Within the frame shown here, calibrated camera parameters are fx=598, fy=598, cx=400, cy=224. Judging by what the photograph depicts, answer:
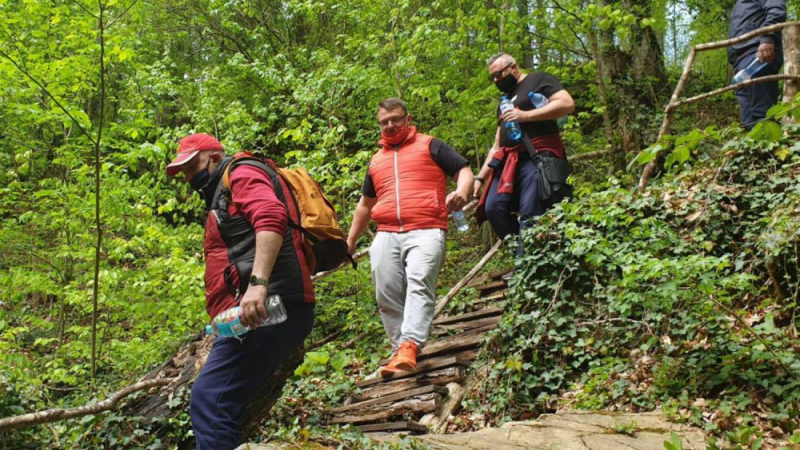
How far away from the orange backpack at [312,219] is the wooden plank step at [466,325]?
102 inches

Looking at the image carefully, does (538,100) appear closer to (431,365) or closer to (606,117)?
(431,365)

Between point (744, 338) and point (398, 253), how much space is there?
8.62 ft

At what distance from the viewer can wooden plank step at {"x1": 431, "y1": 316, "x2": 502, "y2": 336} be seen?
5957 millimetres

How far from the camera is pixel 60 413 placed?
4.06 metres

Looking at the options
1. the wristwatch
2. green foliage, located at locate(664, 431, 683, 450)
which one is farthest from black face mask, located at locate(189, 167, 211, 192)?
green foliage, located at locate(664, 431, 683, 450)

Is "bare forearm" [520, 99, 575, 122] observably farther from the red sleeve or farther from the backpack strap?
the red sleeve

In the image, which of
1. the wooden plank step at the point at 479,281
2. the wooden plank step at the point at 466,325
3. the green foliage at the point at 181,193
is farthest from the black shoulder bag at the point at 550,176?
the wooden plank step at the point at 479,281

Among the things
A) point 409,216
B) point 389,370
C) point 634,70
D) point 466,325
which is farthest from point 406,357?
point 634,70

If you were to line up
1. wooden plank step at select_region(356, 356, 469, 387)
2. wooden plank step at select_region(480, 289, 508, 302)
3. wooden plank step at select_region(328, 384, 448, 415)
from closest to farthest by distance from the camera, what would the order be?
wooden plank step at select_region(328, 384, 448, 415)
wooden plank step at select_region(356, 356, 469, 387)
wooden plank step at select_region(480, 289, 508, 302)

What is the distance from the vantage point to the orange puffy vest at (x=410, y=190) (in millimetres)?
5070

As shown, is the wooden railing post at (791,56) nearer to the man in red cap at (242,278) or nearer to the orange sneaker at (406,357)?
the orange sneaker at (406,357)

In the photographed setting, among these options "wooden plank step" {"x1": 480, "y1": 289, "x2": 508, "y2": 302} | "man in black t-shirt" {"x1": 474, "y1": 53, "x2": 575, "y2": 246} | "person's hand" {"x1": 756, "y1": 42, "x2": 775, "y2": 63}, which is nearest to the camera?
"man in black t-shirt" {"x1": 474, "y1": 53, "x2": 575, "y2": 246}

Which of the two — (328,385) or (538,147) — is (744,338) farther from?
(328,385)

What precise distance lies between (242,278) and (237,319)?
26cm
